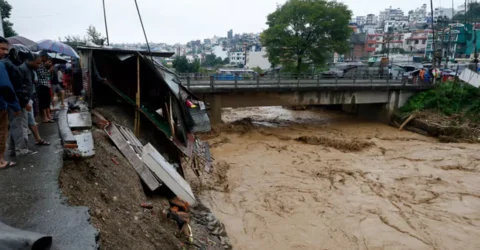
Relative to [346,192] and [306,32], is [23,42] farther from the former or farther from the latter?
[306,32]

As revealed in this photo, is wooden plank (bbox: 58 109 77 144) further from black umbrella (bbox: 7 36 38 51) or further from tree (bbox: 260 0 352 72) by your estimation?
tree (bbox: 260 0 352 72)

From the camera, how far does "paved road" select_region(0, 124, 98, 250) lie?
3067mm

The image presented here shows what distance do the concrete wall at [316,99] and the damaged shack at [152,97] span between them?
7.72 m

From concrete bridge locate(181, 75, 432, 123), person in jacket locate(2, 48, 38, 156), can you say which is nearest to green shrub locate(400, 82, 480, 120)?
concrete bridge locate(181, 75, 432, 123)

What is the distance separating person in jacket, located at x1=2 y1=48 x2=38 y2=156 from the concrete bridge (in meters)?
11.6

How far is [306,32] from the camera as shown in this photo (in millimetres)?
25625

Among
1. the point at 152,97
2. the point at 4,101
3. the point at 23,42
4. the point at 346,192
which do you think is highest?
the point at 23,42

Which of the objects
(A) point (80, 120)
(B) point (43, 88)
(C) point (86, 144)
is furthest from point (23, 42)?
(C) point (86, 144)

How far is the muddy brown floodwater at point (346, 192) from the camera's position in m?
7.15

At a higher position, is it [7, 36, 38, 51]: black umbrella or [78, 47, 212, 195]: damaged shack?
[7, 36, 38, 51]: black umbrella

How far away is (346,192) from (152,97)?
675 centimetres

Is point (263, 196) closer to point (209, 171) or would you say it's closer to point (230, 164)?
point (209, 171)

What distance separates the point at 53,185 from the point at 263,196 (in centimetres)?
625

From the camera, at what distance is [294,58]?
2641 cm
